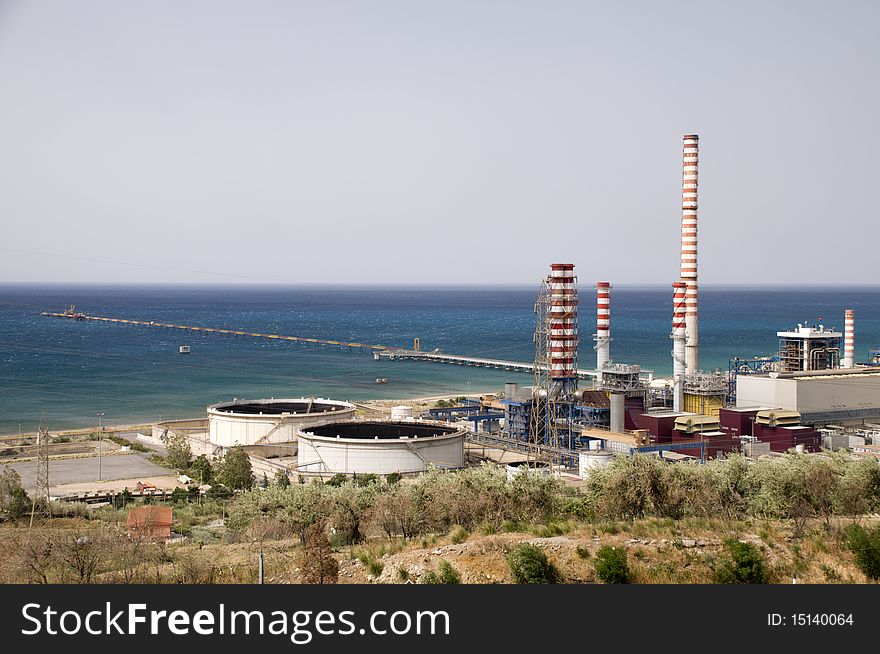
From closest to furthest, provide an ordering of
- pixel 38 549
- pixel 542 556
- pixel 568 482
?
1. pixel 542 556
2. pixel 38 549
3. pixel 568 482

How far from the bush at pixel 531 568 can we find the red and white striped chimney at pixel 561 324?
26.6 metres

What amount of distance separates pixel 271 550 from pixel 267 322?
467 ft

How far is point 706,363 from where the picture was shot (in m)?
90.1

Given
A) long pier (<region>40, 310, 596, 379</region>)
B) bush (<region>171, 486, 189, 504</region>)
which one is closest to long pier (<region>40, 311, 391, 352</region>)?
long pier (<region>40, 310, 596, 379</region>)

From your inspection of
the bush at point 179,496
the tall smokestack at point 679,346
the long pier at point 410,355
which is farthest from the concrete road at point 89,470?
the long pier at point 410,355

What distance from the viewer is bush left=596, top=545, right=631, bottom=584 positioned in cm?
1489

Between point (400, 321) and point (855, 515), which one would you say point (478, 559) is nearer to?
point (855, 515)

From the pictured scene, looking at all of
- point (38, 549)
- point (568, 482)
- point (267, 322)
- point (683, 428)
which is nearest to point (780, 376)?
point (683, 428)

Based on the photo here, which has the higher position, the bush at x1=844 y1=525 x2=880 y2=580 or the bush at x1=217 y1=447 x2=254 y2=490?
the bush at x1=844 y1=525 x2=880 y2=580

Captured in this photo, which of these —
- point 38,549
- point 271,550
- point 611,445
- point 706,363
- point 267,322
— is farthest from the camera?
point 267,322

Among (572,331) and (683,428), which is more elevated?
(572,331)

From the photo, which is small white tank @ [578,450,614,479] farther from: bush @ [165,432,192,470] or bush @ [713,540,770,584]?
bush @ [713,540,770,584]

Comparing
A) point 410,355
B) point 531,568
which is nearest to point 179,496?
point 531,568

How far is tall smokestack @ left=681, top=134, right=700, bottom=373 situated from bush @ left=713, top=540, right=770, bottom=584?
3305 cm
